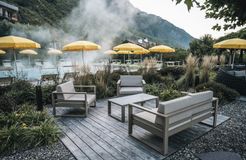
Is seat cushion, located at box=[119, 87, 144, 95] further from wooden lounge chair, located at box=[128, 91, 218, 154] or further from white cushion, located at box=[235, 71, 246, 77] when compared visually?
white cushion, located at box=[235, 71, 246, 77]

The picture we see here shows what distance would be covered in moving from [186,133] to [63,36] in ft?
105

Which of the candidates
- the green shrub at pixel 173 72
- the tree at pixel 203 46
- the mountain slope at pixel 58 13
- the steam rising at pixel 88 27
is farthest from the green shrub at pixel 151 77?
the mountain slope at pixel 58 13

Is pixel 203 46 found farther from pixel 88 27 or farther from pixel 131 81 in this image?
pixel 88 27

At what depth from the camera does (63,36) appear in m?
31.7

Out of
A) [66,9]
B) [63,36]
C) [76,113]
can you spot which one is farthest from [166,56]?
[66,9]

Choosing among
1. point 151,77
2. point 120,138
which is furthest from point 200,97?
point 151,77

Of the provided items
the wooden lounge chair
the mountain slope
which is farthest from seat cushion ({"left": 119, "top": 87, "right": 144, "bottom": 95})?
the mountain slope

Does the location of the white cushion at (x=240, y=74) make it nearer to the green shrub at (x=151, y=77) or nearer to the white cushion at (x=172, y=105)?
the green shrub at (x=151, y=77)

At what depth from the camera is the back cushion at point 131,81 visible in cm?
570

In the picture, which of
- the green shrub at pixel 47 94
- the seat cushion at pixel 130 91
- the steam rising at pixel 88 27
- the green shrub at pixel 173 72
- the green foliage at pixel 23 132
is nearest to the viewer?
the green foliage at pixel 23 132

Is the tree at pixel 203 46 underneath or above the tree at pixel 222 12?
above

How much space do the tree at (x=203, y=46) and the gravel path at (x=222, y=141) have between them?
1436cm

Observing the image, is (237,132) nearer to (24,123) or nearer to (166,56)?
(24,123)

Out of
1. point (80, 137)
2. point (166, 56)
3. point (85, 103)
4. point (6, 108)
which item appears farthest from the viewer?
point (166, 56)
